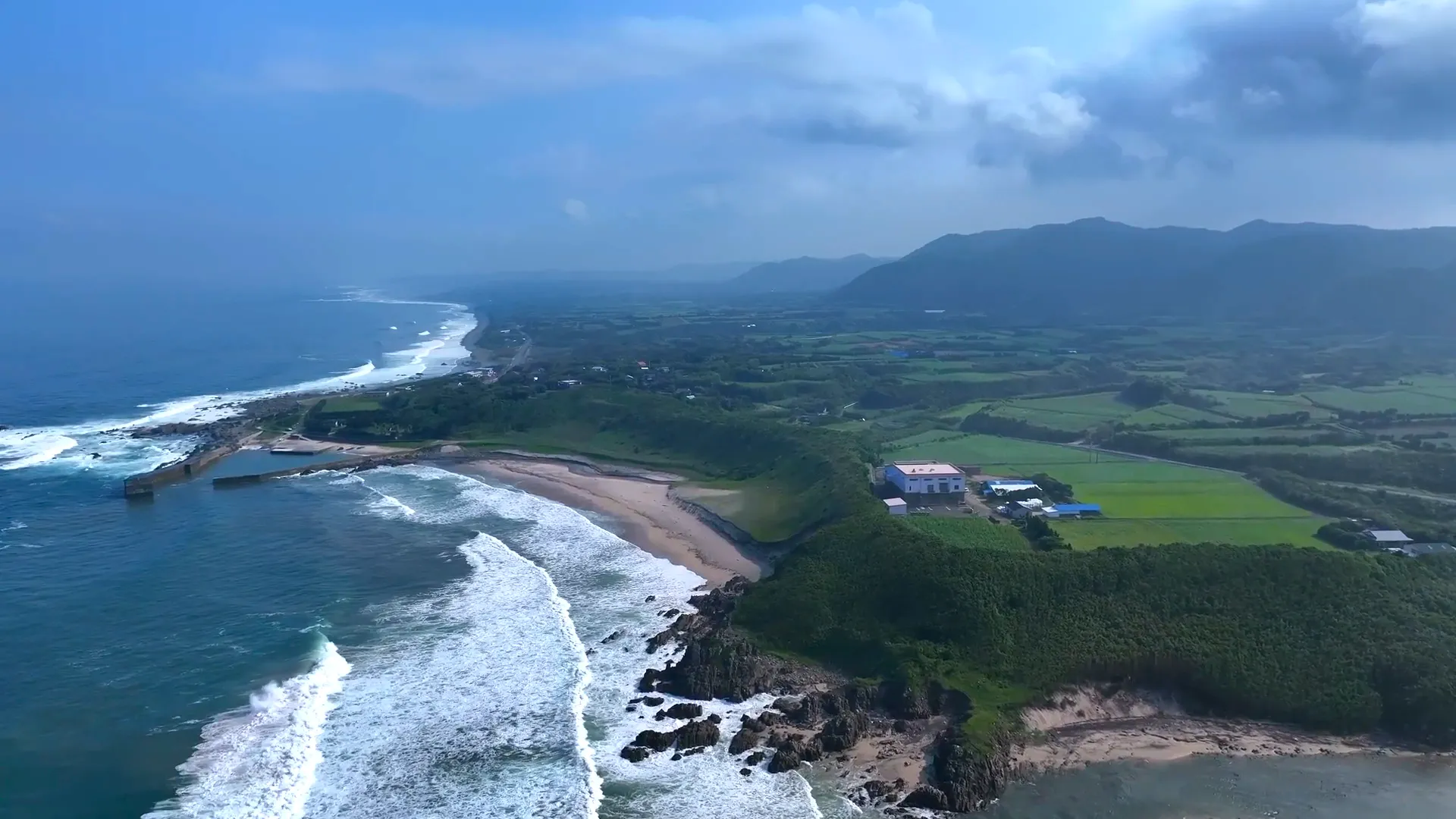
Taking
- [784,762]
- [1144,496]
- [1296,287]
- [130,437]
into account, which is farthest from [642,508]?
[1296,287]

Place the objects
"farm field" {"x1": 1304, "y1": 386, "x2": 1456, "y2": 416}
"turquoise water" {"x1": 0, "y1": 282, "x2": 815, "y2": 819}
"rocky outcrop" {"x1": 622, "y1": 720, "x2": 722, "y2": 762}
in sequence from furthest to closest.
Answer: "farm field" {"x1": 1304, "y1": 386, "x2": 1456, "y2": 416} → "rocky outcrop" {"x1": 622, "y1": 720, "x2": 722, "y2": 762} → "turquoise water" {"x1": 0, "y1": 282, "x2": 815, "y2": 819}

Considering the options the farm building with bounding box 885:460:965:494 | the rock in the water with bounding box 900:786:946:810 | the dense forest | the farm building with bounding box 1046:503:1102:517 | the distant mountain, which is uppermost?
the distant mountain

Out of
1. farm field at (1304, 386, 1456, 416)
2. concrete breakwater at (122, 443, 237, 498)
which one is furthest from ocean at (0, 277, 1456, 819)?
farm field at (1304, 386, 1456, 416)

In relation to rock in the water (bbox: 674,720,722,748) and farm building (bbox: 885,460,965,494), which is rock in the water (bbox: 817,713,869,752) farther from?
farm building (bbox: 885,460,965,494)

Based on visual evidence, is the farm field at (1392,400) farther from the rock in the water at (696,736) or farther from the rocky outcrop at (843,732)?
the rock in the water at (696,736)

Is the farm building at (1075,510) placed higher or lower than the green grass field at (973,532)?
higher

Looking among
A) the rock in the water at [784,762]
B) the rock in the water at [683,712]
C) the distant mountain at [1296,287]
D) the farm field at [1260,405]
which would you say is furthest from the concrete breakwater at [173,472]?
the distant mountain at [1296,287]

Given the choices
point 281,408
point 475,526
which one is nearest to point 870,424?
point 475,526
